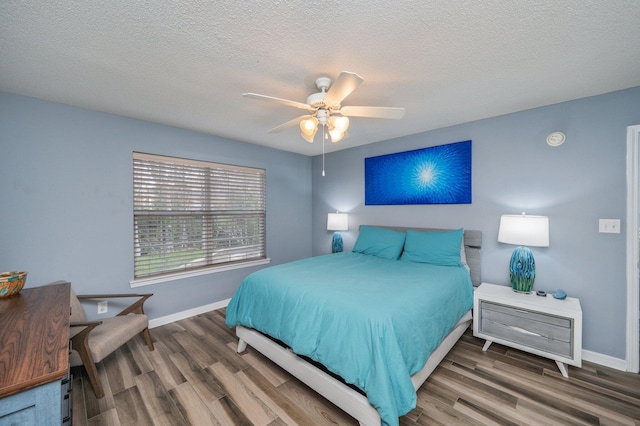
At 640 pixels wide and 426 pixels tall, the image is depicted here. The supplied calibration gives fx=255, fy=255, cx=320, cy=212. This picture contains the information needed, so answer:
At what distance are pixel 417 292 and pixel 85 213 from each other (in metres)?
3.30

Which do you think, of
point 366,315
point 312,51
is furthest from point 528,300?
point 312,51

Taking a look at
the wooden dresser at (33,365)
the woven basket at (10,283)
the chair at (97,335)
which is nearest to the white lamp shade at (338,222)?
the chair at (97,335)

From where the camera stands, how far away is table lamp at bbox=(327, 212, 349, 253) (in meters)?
4.18

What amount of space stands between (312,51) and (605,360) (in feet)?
11.7

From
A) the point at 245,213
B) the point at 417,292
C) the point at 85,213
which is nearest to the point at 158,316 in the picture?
the point at 85,213

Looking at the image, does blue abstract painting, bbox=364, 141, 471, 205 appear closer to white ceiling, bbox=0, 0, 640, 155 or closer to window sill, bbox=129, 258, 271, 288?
white ceiling, bbox=0, 0, 640, 155

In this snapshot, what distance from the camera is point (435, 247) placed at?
302 centimetres

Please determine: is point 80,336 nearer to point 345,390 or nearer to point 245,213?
point 345,390

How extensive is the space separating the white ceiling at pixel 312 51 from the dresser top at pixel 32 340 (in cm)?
161

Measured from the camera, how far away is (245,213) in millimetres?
3986

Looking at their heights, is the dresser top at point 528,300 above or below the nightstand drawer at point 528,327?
above

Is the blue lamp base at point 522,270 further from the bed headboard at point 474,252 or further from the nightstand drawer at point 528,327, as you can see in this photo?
the bed headboard at point 474,252

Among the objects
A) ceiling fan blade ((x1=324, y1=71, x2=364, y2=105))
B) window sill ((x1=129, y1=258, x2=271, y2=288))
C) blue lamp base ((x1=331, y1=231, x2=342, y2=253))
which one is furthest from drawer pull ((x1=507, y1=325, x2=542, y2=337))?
window sill ((x1=129, y1=258, x2=271, y2=288))

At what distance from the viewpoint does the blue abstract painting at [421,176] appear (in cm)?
314
